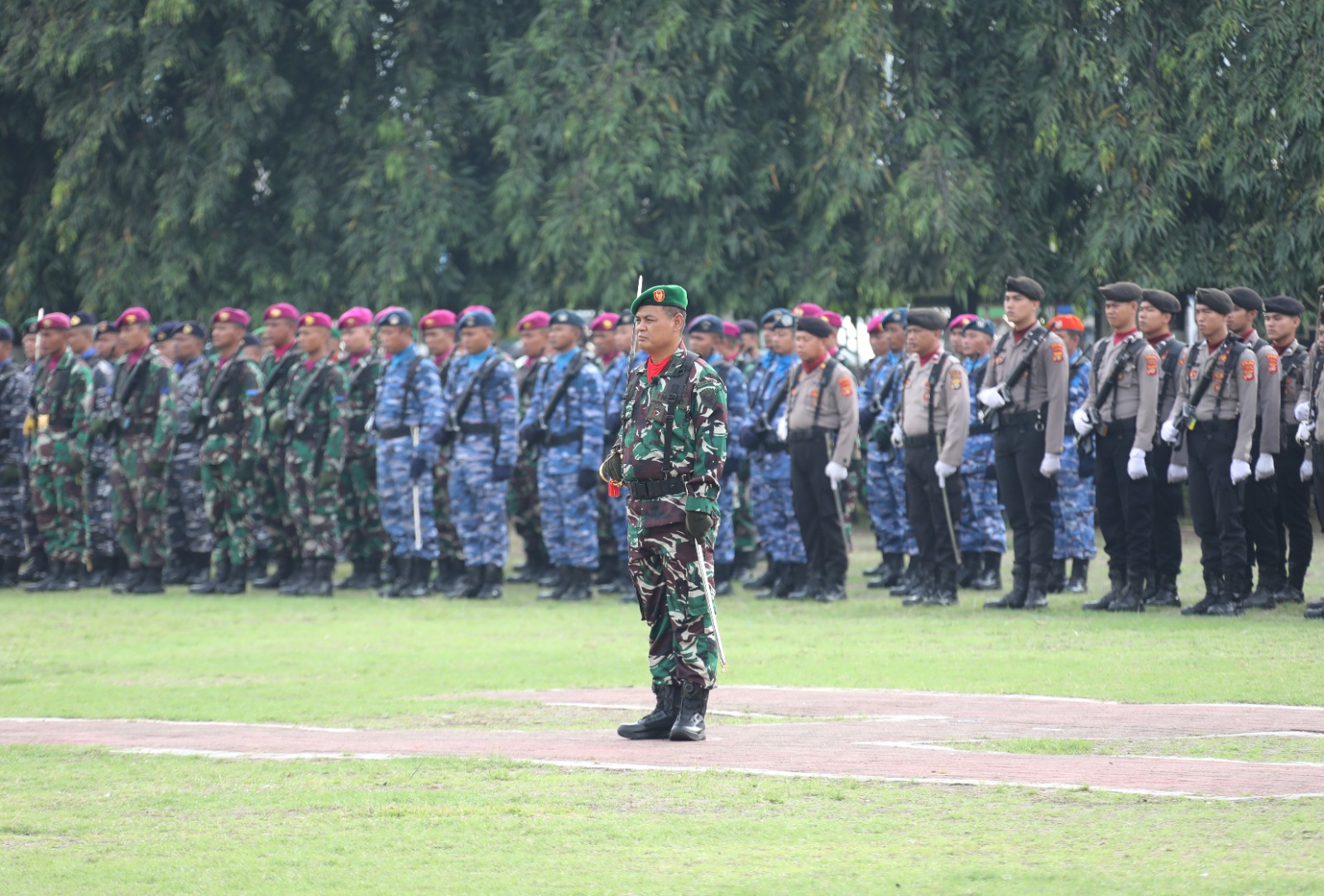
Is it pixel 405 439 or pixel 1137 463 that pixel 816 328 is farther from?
pixel 405 439

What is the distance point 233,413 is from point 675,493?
8.99 meters

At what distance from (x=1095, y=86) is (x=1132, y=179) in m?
1.13

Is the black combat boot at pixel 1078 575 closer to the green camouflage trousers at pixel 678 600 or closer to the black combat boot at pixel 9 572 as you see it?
the green camouflage trousers at pixel 678 600

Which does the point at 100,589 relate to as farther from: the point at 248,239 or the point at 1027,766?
the point at 1027,766

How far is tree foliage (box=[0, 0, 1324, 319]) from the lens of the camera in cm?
1961

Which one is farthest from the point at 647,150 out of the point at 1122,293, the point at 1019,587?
the point at 1019,587

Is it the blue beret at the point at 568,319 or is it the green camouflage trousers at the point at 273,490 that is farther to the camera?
the green camouflage trousers at the point at 273,490

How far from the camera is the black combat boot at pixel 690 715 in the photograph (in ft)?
25.9

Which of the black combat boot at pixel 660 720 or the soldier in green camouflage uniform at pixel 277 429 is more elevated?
the soldier in green camouflage uniform at pixel 277 429

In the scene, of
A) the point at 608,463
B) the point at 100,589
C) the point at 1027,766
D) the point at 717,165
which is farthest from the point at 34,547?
the point at 1027,766

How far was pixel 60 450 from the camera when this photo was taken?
1661 cm

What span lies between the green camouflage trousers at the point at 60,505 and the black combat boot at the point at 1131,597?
968 centimetres

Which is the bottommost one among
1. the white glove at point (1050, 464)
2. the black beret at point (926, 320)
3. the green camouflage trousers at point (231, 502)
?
the green camouflage trousers at point (231, 502)

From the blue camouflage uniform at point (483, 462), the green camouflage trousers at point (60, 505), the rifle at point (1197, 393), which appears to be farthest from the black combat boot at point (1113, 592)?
the green camouflage trousers at point (60, 505)
